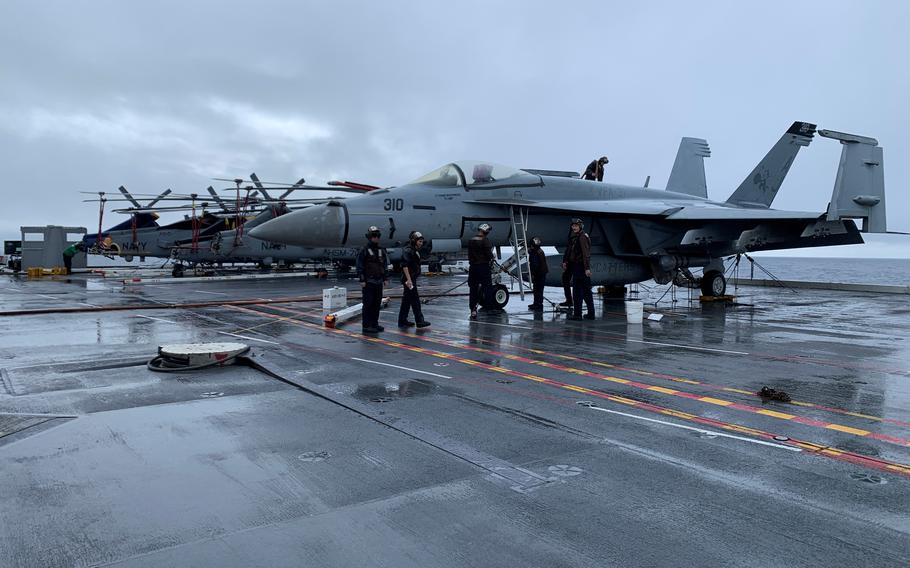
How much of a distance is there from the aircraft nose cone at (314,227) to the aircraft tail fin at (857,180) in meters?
11.1

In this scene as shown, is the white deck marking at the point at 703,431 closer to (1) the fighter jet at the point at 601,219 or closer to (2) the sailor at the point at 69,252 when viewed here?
(1) the fighter jet at the point at 601,219

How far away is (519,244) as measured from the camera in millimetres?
13117

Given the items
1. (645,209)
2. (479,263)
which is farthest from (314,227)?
(645,209)

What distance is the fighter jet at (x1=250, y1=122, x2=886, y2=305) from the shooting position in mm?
11719

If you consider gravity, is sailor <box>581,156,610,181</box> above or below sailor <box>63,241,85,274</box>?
above

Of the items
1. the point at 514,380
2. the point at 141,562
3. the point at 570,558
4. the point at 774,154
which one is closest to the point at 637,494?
the point at 570,558

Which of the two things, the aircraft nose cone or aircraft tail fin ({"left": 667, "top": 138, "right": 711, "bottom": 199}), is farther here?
aircraft tail fin ({"left": 667, "top": 138, "right": 711, "bottom": 199})

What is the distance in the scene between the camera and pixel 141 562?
2479mm

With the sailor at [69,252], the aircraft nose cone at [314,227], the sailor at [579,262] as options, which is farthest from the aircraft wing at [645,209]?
the sailor at [69,252]

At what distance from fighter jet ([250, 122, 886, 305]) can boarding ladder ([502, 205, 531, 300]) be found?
43mm

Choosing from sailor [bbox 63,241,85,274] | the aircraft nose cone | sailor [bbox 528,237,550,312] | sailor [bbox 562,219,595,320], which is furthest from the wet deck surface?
sailor [bbox 63,241,85,274]

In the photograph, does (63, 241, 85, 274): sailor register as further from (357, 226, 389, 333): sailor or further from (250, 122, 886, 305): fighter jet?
(357, 226, 389, 333): sailor

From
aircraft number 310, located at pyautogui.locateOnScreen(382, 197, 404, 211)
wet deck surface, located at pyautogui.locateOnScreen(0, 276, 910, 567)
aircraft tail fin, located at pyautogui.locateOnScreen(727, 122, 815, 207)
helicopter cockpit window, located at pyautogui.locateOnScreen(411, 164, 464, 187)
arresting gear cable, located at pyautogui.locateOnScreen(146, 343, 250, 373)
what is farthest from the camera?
aircraft tail fin, located at pyautogui.locateOnScreen(727, 122, 815, 207)

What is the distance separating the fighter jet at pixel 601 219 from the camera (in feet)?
38.4
